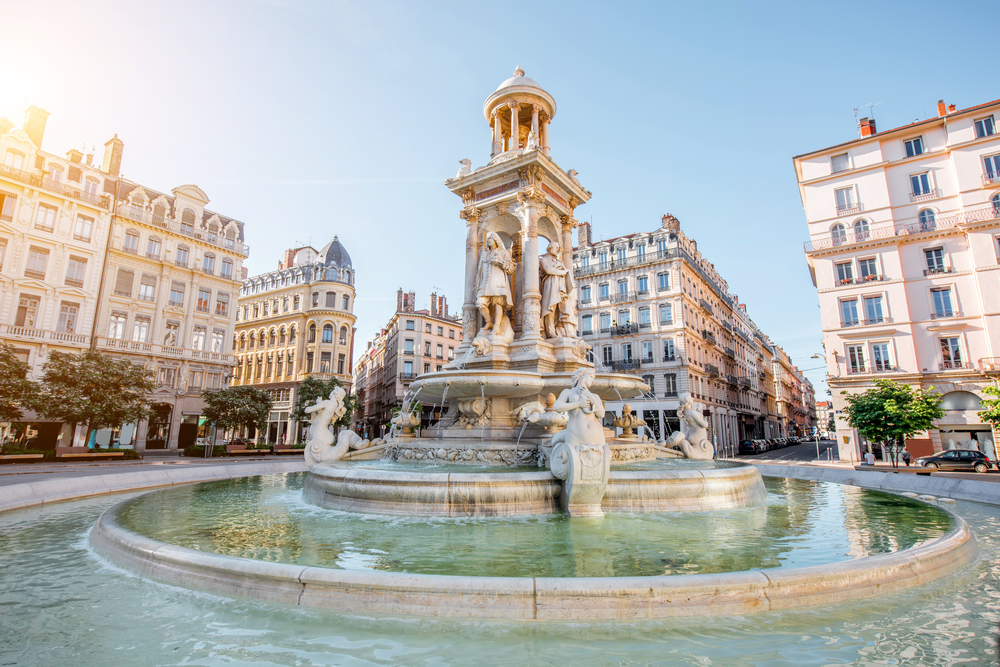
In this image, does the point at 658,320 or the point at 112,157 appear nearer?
the point at 112,157

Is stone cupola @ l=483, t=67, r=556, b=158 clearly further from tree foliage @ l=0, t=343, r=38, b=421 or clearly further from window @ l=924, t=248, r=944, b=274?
window @ l=924, t=248, r=944, b=274

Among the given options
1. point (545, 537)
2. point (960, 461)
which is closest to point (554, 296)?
point (545, 537)

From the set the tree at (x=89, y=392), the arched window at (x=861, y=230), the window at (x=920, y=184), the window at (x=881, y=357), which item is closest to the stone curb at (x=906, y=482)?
the window at (x=881, y=357)

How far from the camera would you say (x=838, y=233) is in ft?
115

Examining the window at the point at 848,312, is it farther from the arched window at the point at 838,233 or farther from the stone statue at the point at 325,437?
the stone statue at the point at 325,437

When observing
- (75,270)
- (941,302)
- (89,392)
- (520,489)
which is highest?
(75,270)

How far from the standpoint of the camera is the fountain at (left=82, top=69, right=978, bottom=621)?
3857 mm

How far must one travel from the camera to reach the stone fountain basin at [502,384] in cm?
1082

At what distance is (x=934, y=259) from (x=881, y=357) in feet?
23.4

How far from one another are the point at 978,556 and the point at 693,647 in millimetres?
4679

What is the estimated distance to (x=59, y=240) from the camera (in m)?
33.8

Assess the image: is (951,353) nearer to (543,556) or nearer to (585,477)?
(585,477)

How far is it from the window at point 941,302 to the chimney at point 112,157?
6010 cm

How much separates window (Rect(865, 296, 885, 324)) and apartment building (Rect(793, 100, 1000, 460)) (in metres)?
0.07
